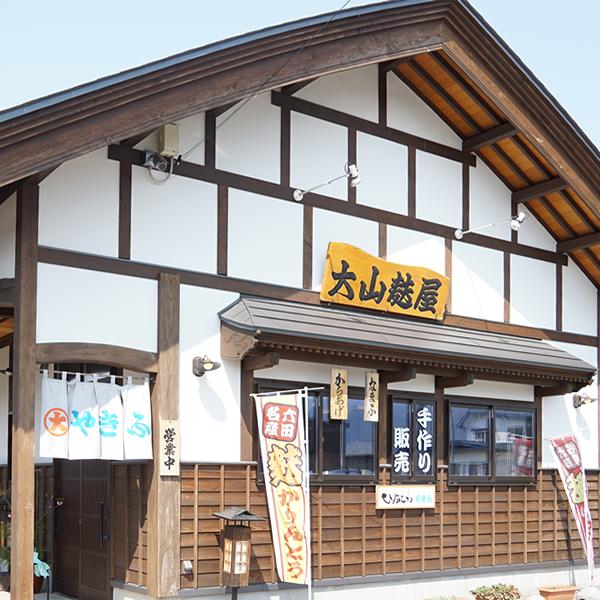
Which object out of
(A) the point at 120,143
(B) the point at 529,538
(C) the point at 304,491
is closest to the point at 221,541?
(C) the point at 304,491

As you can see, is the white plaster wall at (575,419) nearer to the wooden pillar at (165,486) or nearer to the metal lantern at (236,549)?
the metal lantern at (236,549)

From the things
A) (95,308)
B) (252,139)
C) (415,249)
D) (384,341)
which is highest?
(252,139)

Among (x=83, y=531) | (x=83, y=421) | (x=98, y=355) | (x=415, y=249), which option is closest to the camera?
(x=83, y=421)

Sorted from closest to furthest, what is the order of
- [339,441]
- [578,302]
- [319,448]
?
[319,448]
[339,441]
[578,302]

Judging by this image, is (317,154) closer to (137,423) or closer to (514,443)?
(137,423)

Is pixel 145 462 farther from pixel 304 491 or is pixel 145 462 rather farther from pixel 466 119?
pixel 466 119

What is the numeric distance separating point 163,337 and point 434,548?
463 centimetres

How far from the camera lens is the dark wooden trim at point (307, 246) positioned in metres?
11.3

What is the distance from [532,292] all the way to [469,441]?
2553mm

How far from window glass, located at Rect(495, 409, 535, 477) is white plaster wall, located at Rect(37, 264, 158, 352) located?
547 centimetres

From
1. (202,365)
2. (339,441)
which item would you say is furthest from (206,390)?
(339,441)

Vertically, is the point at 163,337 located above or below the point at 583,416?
above

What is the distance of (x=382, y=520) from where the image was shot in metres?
11.5

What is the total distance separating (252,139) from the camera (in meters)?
11.0
